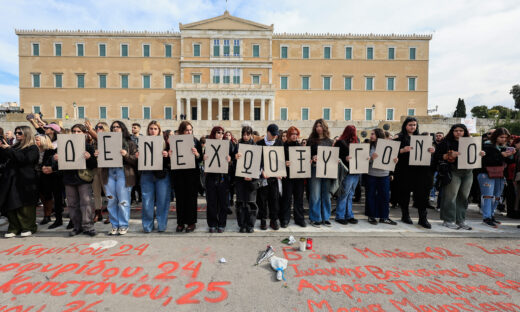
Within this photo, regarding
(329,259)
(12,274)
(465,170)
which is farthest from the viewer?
(465,170)

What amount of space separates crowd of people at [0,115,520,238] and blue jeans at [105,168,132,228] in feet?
0.05

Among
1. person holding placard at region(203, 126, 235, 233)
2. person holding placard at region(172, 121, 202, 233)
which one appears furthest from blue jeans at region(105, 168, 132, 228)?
person holding placard at region(203, 126, 235, 233)

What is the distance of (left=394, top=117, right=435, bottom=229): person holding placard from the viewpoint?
4.97 m

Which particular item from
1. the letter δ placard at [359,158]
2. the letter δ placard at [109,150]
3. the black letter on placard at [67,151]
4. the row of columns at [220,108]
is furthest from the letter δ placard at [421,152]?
the row of columns at [220,108]

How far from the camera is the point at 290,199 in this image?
4918mm

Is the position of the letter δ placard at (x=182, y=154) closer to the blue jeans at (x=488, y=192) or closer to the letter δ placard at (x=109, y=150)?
the letter δ placard at (x=109, y=150)

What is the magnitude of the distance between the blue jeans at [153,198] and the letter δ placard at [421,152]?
4.72 meters

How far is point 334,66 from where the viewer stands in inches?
1398

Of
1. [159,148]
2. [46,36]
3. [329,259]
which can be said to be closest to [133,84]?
[46,36]

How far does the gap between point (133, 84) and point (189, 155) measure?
117ft

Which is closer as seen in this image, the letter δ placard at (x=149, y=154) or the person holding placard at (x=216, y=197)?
the letter δ placard at (x=149, y=154)

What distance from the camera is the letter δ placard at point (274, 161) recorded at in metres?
4.61

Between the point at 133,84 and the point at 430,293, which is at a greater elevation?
the point at 133,84

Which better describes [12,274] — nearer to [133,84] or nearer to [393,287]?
[393,287]
